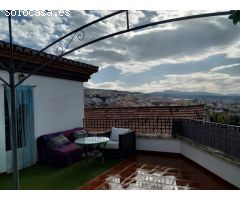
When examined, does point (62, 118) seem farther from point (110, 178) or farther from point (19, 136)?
point (110, 178)

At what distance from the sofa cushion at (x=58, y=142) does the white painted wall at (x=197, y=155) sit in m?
2.21

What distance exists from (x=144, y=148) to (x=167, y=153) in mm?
740

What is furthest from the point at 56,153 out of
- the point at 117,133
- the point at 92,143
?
the point at 117,133

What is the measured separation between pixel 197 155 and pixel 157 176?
1247 millimetres

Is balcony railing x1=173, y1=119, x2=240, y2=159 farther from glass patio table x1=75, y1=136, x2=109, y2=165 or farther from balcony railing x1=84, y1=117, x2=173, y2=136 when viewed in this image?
glass patio table x1=75, y1=136, x2=109, y2=165

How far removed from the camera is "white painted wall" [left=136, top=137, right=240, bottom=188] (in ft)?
15.3

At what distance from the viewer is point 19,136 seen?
6234 mm

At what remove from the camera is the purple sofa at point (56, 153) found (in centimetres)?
627

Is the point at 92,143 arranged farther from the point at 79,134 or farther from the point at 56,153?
the point at 79,134

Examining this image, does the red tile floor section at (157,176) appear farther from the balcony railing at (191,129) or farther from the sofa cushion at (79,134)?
the sofa cushion at (79,134)

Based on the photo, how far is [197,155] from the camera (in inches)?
239

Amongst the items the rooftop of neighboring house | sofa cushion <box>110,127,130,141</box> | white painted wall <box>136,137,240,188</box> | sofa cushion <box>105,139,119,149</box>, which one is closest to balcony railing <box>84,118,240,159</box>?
white painted wall <box>136,137,240,188</box>

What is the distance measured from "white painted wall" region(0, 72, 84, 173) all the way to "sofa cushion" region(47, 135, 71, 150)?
467 millimetres
